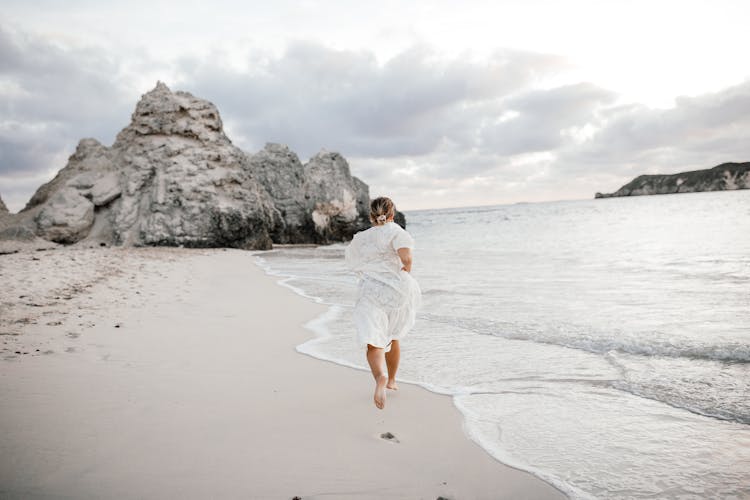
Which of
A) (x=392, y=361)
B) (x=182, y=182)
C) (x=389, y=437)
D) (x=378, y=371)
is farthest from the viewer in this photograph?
(x=182, y=182)

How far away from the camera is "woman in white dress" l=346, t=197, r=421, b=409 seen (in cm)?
348

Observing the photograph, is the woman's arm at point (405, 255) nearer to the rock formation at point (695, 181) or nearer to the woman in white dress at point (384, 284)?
the woman in white dress at point (384, 284)

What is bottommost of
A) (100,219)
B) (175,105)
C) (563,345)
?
(563,345)

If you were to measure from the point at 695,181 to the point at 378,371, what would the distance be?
147m

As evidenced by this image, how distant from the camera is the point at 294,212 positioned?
28922 mm

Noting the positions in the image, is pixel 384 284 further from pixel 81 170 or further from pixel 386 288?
pixel 81 170

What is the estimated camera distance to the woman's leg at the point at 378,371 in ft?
10.4

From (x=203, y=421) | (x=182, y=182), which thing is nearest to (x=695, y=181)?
(x=182, y=182)

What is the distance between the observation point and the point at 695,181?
120 m

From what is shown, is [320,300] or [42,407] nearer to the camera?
Result: [42,407]

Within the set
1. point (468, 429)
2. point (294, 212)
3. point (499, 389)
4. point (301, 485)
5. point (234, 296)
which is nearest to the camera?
point (301, 485)

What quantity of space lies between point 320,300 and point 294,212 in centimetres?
2142

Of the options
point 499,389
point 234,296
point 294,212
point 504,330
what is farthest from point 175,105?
point 499,389

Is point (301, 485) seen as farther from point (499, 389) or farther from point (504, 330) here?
point (504, 330)
